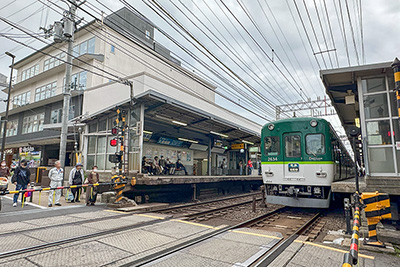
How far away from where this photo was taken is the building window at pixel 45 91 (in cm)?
2342

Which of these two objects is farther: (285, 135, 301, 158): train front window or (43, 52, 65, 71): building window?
(43, 52, 65, 71): building window

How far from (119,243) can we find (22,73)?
31.2 meters

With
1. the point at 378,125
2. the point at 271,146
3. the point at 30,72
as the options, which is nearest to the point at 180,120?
the point at 271,146

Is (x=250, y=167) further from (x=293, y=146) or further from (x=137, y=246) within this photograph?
(x=137, y=246)

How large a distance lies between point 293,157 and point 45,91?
79.2 ft

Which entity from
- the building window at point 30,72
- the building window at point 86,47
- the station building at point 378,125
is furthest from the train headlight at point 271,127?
the building window at point 30,72

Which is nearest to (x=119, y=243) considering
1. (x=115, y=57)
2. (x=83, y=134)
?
(x=83, y=134)

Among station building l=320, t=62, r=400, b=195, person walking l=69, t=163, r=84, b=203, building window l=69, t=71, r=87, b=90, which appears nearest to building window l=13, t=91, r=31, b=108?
building window l=69, t=71, r=87, b=90

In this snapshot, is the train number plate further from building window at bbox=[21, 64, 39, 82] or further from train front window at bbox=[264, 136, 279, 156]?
building window at bbox=[21, 64, 39, 82]

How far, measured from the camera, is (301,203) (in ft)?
27.9

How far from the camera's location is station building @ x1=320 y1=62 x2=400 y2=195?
6277mm

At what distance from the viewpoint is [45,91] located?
80.3 ft

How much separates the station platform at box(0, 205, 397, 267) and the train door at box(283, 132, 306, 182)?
11.2ft

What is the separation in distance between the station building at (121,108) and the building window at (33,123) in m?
0.10
